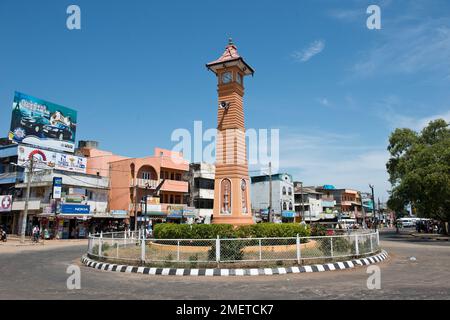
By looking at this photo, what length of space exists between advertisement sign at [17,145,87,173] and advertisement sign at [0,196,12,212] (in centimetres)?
550

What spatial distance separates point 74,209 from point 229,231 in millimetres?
25802

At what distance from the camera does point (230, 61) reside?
21.9 m

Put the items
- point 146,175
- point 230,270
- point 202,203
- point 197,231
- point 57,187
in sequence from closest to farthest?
point 230,270 < point 197,231 < point 57,187 < point 146,175 < point 202,203

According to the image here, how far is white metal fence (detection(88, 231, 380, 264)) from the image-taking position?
13.3 m

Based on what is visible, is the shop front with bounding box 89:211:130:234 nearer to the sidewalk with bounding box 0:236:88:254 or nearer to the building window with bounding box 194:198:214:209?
the sidewalk with bounding box 0:236:88:254

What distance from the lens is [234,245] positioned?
43.6ft

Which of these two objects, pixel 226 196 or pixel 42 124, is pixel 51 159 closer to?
pixel 42 124

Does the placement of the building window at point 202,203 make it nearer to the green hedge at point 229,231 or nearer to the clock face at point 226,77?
the clock face at point 226,77

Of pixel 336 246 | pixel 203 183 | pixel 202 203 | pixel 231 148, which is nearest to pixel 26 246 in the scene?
pixel 231 148

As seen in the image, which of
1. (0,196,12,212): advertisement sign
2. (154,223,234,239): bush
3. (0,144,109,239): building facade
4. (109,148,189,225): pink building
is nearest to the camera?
(154,223,234,239): bush

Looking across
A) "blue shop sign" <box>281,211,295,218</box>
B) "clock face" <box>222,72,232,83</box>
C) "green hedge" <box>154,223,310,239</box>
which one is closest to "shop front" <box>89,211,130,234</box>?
"green hedge" <box>154,223,310,239</box>

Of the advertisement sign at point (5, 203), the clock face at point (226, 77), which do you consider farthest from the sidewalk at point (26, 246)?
the clock face at point (226, 77)

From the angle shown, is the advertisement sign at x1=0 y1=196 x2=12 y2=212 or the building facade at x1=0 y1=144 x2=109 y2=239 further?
the advertisement sign at x1=0 y1=196 x2=12 y2=212
